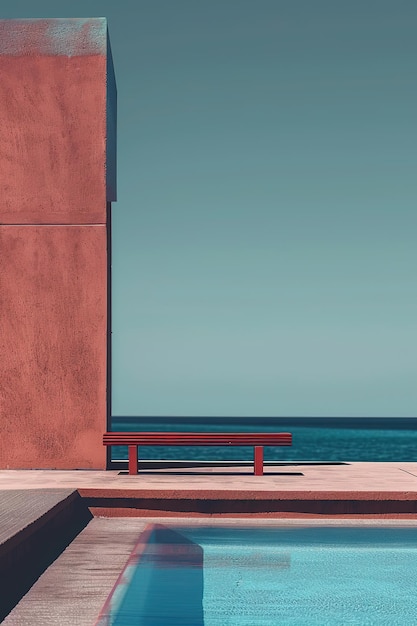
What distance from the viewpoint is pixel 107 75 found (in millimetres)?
12953

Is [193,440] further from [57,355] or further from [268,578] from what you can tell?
[268,578]

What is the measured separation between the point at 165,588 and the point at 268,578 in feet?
2.89

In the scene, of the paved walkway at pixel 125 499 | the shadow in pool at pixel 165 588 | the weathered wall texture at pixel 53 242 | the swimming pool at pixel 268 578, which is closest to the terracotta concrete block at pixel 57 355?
the weathered wall texture at pixel 53 242

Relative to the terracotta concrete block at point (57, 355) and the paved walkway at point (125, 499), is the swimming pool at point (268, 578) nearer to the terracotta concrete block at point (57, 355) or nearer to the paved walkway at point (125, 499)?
the paved walkway at point (125, 499)

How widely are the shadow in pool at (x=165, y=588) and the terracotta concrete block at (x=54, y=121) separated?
583cm

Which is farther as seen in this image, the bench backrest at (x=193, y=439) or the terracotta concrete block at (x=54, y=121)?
the terracotta concrete block at (x=54, y=121)

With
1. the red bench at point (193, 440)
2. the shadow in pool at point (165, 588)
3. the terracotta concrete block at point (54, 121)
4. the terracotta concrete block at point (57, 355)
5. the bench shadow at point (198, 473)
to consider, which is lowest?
the bench shadow at point (198, 473)

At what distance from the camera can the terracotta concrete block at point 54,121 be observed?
504 inches

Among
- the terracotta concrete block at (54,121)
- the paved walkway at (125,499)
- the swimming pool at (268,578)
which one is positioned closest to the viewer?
the swimming pool at (268,578)

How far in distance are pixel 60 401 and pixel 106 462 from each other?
1045mm

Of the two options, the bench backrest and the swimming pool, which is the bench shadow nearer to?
the bench backrest

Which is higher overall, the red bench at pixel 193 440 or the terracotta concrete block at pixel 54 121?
the terracotta concrete block at pixel 54 121

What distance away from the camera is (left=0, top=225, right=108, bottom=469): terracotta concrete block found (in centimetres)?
1265

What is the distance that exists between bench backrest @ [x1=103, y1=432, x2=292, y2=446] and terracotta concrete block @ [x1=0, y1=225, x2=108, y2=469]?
54 cm
